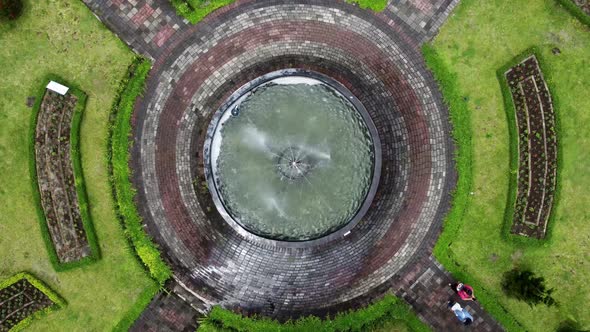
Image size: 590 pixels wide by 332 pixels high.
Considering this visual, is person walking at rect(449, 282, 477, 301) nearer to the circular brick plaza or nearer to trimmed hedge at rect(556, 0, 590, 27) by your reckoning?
the circular brick plaza

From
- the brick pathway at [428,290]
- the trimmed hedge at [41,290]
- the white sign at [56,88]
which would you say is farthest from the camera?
the brick pathway at [428,290]

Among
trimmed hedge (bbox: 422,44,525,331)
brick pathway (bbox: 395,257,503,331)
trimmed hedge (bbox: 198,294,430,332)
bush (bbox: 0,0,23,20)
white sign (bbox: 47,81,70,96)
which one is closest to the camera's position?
bush (bbox: 0,0,23,20)

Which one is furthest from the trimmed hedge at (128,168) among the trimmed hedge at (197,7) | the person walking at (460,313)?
the person walking at (460,313)

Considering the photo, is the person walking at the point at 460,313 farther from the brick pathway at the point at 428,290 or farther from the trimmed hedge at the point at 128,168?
the trimmed hedge at the point at 128,168

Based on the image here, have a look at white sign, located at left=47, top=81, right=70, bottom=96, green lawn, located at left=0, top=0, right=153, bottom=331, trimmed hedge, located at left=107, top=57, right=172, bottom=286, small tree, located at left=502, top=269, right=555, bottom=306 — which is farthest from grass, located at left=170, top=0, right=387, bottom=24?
small tree, located at left=502, top=269, right=555, bottom=306

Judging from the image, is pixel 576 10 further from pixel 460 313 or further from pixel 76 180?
pixel 76 180

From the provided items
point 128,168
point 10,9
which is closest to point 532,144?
point 128,168
